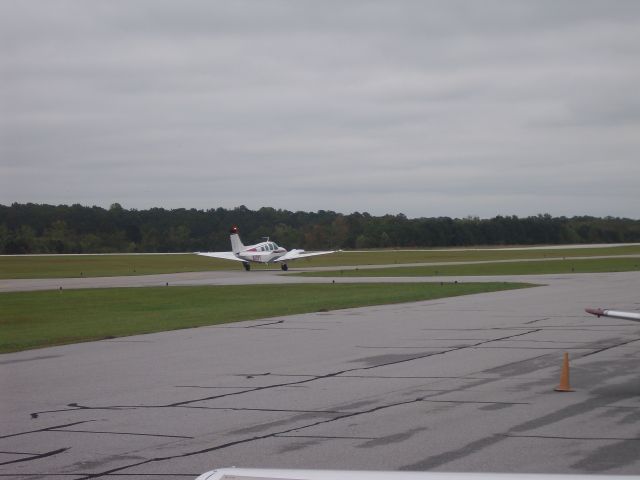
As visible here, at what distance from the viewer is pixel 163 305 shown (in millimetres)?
36500

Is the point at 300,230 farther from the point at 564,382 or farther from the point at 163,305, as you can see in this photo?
the point at 564,382

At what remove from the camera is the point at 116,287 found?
1965 inches

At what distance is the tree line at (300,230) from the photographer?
149 metres

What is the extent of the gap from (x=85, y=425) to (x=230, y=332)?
1219cm

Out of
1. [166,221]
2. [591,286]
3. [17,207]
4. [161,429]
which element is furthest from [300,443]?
[166,221]

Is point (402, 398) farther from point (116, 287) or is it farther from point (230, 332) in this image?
point (116, 287)

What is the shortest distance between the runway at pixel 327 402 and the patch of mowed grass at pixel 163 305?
2992mm

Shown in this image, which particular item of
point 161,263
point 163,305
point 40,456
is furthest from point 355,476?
point 161,263

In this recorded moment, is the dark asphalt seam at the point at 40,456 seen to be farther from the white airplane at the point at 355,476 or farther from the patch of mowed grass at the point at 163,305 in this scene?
the patch of mowed grass at the point at 163,305

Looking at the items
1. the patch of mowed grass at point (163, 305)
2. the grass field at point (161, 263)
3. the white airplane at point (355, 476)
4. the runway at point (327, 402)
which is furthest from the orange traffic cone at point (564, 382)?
the grass field at point (161, 263)

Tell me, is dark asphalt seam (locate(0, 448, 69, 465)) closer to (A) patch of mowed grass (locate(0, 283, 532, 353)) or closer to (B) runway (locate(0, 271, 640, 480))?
(B) runway (locate(0, 271, 640, 480))

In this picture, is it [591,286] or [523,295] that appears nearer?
[523,295]

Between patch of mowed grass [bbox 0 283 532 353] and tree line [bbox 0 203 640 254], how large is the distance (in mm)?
101706

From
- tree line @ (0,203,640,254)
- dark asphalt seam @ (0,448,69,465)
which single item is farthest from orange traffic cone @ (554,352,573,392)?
tree line @ (0,203,640,254)
